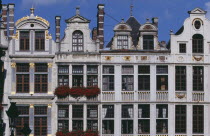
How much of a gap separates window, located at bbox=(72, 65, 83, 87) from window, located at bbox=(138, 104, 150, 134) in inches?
180

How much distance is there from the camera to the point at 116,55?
129ft

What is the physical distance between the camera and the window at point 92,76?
39.1 m

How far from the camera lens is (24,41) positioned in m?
39.2

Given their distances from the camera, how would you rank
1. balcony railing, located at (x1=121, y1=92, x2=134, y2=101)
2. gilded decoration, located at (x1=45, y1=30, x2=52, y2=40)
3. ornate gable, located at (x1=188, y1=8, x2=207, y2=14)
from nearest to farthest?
1. balcony railing, located at (x1=121, y1=92, x2=134, y2=101)
2. gilded decoration, located at (x1=45, y1=30, x2=52, y2=40)
3. ornate gable, located at (x1=188, y1=8, x2=207, y2=14)

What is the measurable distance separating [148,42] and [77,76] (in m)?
5.66

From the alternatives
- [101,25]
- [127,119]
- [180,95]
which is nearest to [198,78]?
[180,95]

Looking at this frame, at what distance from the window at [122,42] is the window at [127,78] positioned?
1.52 metres

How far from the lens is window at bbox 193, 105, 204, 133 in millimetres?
39094

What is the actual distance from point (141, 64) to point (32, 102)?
26.8 feet

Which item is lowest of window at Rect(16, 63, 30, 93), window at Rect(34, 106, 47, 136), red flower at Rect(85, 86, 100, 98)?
window at Rect(34, 106, 47, 136)

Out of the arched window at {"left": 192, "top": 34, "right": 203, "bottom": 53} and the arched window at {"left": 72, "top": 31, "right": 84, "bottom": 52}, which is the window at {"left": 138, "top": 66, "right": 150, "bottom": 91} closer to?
the arched window at {"left": 192, "top": 34, "right": 203, "bottom": 53}

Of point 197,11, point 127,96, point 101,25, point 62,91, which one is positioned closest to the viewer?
point 62,91

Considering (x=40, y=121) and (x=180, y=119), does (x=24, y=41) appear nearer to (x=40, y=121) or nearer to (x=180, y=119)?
(x=40, y=121)

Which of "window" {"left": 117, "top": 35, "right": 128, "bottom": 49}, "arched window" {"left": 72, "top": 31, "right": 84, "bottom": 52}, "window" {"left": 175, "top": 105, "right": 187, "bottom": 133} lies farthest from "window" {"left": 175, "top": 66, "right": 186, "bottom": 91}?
"arched window" {"left": 72, "top": 31, "right": 84, "bottom": 52}
